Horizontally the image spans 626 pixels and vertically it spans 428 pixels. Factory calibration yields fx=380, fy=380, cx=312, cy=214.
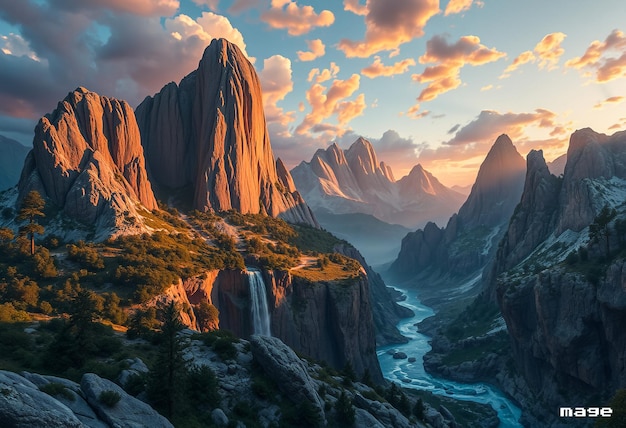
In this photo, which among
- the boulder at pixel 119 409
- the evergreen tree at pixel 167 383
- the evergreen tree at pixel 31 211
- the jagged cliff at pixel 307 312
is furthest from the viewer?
the jagged cliff at pixel 307 312

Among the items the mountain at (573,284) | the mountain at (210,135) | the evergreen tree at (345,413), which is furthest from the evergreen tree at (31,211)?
the mountain at (573,284)

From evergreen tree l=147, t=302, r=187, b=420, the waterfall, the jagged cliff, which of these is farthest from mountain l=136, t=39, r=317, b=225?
evergreen tree l=147, t=302, r=187, b=420

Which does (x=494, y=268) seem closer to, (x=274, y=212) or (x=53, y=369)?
(x=274, y=212)

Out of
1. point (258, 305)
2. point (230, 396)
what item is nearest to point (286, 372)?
point (230, 396)

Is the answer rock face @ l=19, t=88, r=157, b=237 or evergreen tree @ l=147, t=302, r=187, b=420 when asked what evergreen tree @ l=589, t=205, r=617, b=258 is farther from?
rock face @ l=19, t=88, r=157, b=237

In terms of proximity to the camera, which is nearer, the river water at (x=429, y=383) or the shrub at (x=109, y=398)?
the shrub at (x=109, y=398)

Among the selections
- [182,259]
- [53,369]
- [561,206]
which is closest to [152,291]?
[182,259]

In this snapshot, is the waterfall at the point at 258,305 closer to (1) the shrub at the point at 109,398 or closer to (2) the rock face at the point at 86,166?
(2) the rock face at the point at 86,166
